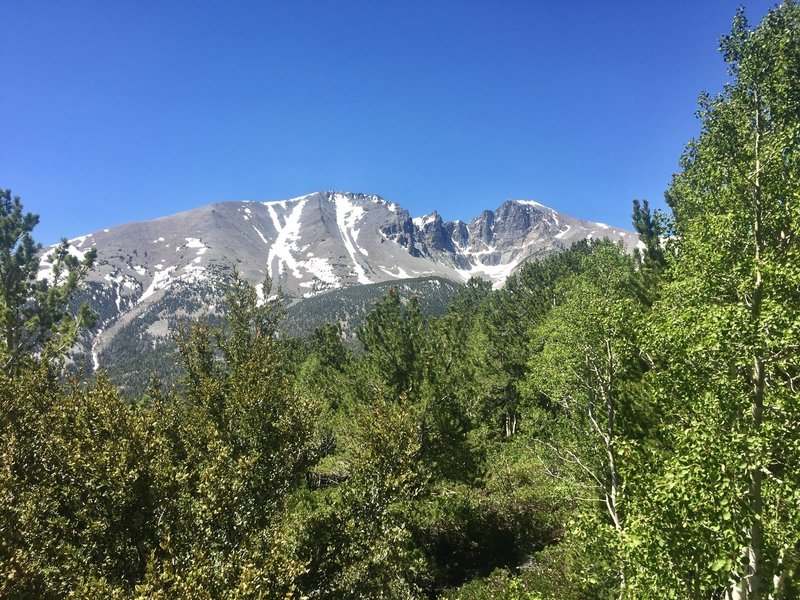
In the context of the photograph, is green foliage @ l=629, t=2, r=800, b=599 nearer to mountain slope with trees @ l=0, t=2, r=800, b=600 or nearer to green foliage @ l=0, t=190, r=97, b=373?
mountain slope with trees @ l=0, t=2, r=800, b=600

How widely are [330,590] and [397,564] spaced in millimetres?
2456

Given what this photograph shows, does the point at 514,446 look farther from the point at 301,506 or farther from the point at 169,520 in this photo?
the point at 169,520

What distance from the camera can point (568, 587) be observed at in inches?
844

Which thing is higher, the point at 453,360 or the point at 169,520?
the point at 453,360

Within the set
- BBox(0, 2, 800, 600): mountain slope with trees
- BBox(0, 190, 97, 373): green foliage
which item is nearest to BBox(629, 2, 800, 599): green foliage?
BBox(0, 2, 800, 600): mountain slope with trees

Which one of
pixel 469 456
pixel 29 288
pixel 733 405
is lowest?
pixel 469 456

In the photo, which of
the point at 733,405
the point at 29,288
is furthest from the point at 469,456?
the point at 29,288

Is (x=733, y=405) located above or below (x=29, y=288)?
below

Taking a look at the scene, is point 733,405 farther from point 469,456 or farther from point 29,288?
point 29,288

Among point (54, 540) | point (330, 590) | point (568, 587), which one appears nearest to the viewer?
point (54, 540)

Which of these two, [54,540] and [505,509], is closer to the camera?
[54,540]

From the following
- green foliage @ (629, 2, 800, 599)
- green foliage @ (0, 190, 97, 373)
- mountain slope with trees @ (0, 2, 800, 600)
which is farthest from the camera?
green foliage @ (0, 190, 97, 373)

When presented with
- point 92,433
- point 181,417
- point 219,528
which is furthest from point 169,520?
point 181,417

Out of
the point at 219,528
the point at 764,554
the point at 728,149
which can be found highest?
the point at 728,149
